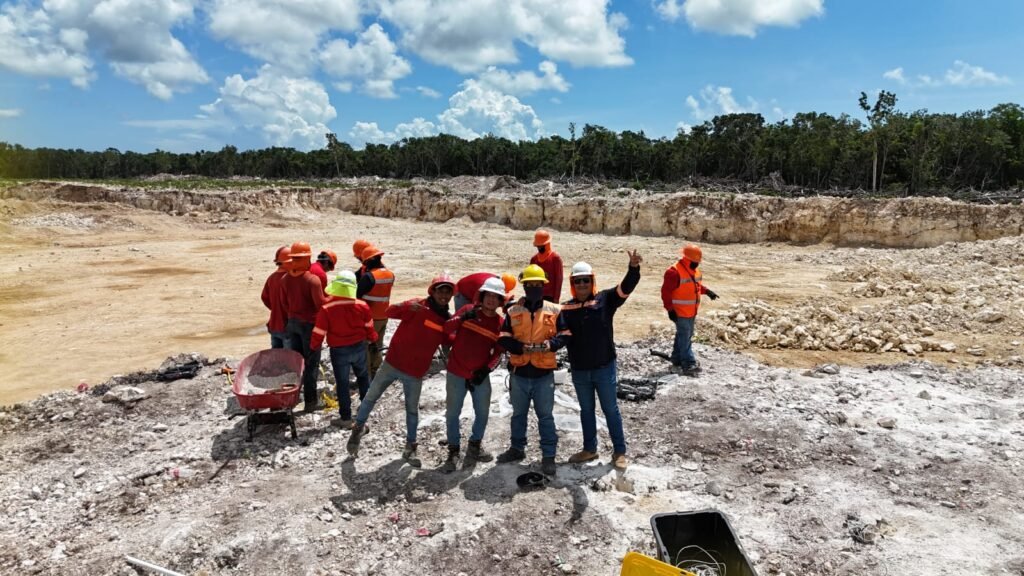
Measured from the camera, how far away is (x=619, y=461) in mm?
5121

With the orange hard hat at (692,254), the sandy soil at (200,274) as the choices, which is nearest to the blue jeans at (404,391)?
the orange hard hat at (692,254)

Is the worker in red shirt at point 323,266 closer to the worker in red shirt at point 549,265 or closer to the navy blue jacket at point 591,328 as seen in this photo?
the worker in red shirt at point 549,265

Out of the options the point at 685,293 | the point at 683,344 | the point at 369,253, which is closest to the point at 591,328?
the point at 685,293

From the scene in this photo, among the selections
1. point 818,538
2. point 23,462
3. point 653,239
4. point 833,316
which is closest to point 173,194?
point 653,239

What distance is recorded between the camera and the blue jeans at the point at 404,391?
523 centimetres

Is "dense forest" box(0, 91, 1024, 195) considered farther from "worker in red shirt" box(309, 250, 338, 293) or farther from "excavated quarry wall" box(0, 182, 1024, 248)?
"worker in red shirt" box(309, 250, 338, 293)

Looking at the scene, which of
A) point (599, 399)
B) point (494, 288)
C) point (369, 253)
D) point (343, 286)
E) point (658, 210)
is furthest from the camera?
point (658, 210)

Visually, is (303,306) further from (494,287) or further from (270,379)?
(494,287)

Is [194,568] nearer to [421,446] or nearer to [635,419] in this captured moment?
[421,446]

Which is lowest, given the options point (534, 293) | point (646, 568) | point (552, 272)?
point (646, 568)

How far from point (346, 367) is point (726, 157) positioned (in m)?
37.6

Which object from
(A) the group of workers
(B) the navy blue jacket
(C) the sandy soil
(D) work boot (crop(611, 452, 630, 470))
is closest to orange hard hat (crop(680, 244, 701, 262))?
(A) the group of workers

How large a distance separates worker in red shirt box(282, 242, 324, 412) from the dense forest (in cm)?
2880

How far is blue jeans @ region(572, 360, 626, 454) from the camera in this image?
4.97 m
